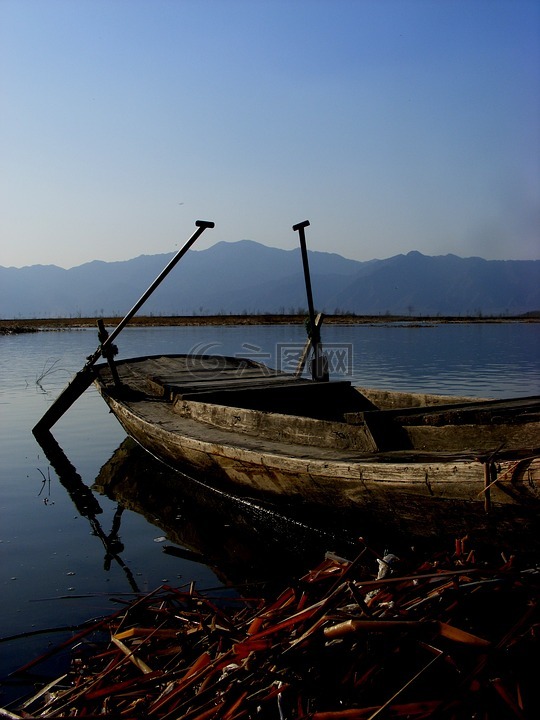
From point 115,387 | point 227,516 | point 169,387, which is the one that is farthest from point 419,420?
point 115,387

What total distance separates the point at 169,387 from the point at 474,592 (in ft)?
26.8

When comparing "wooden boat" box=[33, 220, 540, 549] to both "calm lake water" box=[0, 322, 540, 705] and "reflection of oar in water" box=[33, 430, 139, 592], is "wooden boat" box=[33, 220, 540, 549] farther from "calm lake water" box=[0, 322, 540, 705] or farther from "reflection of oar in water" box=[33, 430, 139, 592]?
"reflection of oar in water" box=[33, 430, 139, 592]

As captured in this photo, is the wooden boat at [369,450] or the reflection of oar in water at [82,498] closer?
the wooden boat at [369,450]

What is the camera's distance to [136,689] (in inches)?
110

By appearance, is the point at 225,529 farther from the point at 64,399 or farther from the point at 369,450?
the point at 64,399

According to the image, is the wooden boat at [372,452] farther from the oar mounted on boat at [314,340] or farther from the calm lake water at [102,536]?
the oar mounted on boat at [314,340]

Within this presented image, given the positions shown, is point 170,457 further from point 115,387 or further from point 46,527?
point 115,387

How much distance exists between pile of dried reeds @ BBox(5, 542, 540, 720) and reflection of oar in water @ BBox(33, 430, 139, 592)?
2.98 meters

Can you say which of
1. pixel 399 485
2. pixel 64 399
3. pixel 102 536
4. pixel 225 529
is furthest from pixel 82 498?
pixel 399 485

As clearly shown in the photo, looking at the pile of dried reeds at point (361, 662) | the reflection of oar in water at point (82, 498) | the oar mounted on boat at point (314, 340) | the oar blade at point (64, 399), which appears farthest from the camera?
the oar blade at point (64, 399)

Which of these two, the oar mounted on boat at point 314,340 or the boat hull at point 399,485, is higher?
the oar mounted on boat at point 314,340

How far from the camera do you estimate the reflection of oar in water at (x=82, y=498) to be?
655 centimetres

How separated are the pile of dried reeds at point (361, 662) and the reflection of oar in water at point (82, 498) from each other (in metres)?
2.98

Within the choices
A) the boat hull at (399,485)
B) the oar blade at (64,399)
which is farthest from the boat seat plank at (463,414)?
the oar blade at (64,399)
